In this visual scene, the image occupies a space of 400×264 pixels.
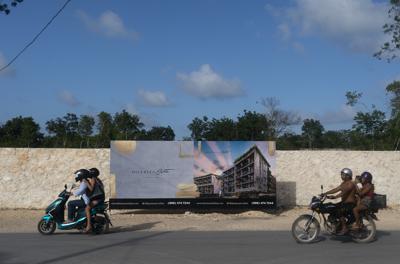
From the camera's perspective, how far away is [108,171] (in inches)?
880

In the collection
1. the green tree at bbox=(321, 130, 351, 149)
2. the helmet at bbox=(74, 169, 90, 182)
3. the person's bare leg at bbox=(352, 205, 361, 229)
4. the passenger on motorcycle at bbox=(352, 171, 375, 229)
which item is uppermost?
the green tree at bbox=(321, 130, 351, 149)

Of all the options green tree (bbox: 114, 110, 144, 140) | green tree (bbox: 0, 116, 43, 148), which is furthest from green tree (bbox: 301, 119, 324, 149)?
green tree (bbox: 0, 116, 43, 148)

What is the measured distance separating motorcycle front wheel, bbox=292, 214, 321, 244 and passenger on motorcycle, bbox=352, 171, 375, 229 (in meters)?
0.98

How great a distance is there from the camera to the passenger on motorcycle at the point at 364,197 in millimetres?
13316

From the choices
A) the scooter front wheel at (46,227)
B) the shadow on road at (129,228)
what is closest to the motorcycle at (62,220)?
the scooter front wheel at (46,227)

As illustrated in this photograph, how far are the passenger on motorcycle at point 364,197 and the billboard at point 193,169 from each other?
264 inches

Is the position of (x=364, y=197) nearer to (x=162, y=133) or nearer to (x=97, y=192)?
(x=97, y=192)

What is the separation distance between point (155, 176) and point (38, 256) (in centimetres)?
1026

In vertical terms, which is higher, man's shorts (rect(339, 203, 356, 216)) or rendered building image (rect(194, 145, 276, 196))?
rendered building image (rect(194, 145, 276, 196))

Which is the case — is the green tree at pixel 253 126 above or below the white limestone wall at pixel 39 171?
above

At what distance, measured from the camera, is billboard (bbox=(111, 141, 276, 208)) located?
2086 cm

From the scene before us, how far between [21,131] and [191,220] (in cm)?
5296

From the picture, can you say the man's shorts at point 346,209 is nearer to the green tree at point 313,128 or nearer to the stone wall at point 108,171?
the stone wall at point 108,171

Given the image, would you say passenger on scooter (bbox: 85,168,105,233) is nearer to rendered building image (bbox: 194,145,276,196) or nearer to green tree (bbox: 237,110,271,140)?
rendered building image (bbox: 194,145,276,196)
